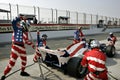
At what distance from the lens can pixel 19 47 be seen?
6.34 metres

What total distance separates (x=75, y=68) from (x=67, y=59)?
1.71ft

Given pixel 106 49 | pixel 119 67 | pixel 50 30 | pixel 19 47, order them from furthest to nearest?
1. pixel 50 30
2. pixel 106 49
3. pixel 119 67
4. pixel 19 47

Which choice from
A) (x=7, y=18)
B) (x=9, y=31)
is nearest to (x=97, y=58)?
(x=9, y=31)

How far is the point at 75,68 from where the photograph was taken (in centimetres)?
632

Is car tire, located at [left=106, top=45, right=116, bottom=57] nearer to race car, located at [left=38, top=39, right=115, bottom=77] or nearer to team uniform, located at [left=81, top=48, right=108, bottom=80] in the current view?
race car, located at [left=38, top=39, right=115, bottom=77]

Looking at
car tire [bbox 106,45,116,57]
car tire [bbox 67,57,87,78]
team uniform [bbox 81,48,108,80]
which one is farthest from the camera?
car tire [bbox 106,45,116,57]

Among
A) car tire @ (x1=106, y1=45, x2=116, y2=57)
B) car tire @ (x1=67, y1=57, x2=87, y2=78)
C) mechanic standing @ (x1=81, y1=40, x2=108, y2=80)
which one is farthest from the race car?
car tire @ (x1=106, y1=45, x2=116, y2=57)

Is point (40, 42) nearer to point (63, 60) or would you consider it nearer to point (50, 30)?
point (63, 60)

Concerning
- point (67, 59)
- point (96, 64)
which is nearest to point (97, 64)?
point (96, 64)

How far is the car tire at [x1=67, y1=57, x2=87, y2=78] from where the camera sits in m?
6.35

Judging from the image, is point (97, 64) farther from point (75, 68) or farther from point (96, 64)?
point (75, 68)

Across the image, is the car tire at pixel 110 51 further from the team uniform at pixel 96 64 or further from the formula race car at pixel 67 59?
the team uniform at pixel 96 64

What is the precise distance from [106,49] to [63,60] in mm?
4457

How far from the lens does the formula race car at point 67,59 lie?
6395mm
